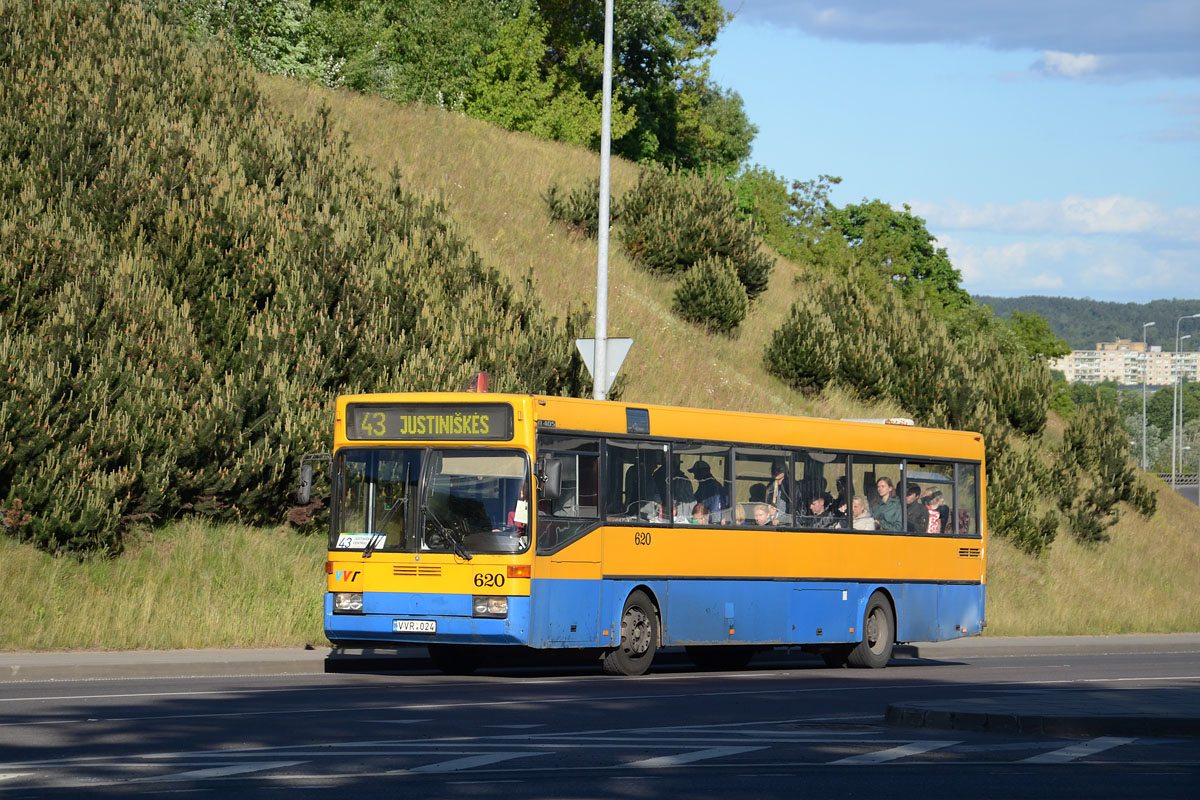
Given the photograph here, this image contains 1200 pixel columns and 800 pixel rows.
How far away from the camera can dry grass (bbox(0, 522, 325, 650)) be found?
20.1m

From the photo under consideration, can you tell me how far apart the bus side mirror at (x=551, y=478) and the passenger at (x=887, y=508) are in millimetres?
6522

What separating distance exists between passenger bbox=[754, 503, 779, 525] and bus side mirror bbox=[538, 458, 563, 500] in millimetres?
3673

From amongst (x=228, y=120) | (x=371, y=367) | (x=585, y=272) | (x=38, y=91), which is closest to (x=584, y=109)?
(x=585, y=272)

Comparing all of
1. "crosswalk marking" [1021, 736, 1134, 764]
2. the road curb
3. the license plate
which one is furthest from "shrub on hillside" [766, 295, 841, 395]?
"crosswalk marking" [1021, 736, 1134, 764]

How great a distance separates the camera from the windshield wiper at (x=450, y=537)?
17.4 m

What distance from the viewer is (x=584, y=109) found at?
6278 cm

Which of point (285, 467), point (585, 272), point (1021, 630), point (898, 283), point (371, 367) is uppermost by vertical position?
point (898, 283)

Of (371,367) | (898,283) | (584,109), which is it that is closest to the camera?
(371,367)

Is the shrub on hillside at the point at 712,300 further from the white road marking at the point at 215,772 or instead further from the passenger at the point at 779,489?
the white road marking at the point at 215,772

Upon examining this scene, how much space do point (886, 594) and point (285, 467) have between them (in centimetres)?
873

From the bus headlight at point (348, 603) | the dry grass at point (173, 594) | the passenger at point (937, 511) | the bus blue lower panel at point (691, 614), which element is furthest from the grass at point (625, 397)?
the passenger at point (937, 511)

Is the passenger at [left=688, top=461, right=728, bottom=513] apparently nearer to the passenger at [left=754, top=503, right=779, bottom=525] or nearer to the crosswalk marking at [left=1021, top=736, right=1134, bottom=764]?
the passenger at [left=754, top=503, right=779, bottom=525]

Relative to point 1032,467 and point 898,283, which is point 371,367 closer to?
point 1032,467

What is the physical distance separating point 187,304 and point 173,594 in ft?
17.1
